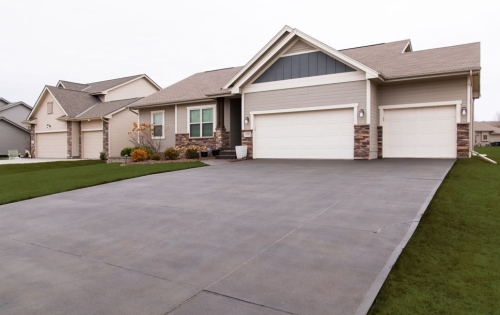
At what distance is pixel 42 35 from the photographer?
2342cm

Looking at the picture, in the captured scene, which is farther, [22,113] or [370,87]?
[22,113]

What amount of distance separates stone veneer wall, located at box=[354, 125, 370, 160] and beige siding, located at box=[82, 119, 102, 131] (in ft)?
61.9

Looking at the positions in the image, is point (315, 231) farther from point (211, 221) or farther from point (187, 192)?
point (187, 192)

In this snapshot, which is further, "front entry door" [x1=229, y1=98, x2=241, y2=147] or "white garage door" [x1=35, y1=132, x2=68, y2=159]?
"white garage door" [x1=35, y1=132, x2=68, y2=159]

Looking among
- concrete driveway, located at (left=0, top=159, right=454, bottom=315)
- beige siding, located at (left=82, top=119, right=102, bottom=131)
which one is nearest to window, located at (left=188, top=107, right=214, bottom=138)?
beige siding, located at (left=82, top=119, right=102, bottom=131)

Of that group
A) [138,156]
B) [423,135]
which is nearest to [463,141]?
[423,135]

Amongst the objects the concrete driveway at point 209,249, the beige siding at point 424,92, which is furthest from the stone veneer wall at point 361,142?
the concrete driveway at point 209,249

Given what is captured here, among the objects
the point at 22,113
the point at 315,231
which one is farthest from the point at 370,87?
the point at 22,113

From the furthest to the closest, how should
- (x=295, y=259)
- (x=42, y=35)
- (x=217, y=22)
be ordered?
(x=42, y=35)
(x=217, y=22)
(x=295, y=259)

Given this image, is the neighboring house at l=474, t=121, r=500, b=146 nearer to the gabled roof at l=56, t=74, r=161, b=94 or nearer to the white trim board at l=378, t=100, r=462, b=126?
the gabled roof at l=56, t=74, r=161, b=94

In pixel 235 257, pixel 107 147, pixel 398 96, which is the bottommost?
pixel 235 257

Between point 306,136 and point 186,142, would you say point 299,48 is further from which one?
point 186,142

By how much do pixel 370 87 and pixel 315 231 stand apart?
33.8ft

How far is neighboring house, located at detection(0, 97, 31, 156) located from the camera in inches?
1287
